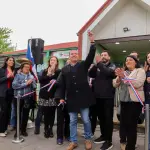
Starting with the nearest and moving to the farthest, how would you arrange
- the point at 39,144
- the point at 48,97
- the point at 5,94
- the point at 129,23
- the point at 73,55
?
the point at 73,55 < the point at 39,144 < the point at 48,97 < the point at 5,94 < the point at 129,23

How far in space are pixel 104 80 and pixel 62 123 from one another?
1.26m

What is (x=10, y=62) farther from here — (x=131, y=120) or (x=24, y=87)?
(x=131, y=120)

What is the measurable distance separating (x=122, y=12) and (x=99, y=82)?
4173 millimetres

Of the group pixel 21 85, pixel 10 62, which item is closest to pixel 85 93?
pixel 21 85

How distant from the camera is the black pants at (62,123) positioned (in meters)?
4.24

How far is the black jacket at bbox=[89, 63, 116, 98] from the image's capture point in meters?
3.80

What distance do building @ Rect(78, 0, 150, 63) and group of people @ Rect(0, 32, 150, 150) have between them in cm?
316

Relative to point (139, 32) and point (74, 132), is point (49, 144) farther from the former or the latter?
point (139, 32)

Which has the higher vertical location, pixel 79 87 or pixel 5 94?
pixel 79 87

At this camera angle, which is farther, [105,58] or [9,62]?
[9,62]

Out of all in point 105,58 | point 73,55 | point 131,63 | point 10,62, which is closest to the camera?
point 131,63

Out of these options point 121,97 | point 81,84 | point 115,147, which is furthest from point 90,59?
point 115,147

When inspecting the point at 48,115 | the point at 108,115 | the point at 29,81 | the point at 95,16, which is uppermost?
the point at 95,16

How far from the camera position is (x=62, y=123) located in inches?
170
